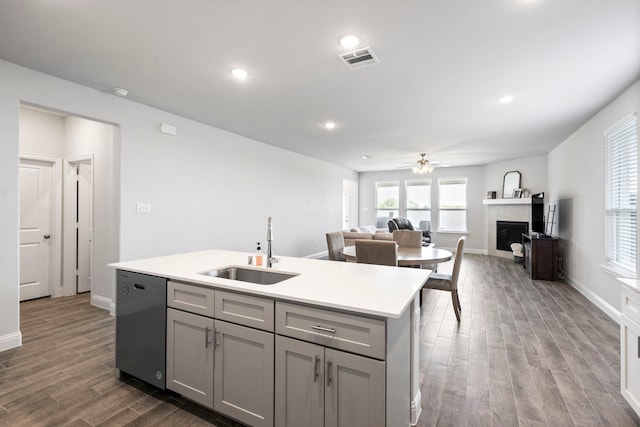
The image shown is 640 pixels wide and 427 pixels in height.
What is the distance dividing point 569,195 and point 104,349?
6.96 metres

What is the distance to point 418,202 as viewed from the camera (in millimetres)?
9695

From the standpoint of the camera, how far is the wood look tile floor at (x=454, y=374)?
1930 mm

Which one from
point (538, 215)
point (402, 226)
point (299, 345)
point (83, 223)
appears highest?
point (538, 215)

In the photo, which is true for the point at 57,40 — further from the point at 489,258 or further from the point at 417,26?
the point at 489,258

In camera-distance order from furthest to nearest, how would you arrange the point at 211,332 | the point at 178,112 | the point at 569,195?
the point at 569,195
the point at 178,112
the point at 211,332

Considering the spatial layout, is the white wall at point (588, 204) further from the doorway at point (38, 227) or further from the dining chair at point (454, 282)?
the doorway at point (38, 227)

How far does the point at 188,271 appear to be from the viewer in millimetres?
2148

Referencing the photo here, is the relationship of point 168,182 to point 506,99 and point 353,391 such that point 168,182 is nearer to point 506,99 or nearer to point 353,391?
point 353,391

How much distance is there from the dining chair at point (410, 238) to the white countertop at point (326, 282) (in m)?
2.73

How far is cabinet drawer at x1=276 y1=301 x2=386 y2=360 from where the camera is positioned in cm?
137

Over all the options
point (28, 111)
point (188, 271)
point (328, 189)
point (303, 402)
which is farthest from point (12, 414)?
point (328, 189)

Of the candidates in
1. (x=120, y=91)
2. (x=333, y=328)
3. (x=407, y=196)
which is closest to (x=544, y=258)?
(x=407, y=196)

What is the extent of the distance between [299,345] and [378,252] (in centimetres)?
209

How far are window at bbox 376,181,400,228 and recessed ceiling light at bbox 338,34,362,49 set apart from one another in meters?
7.95
